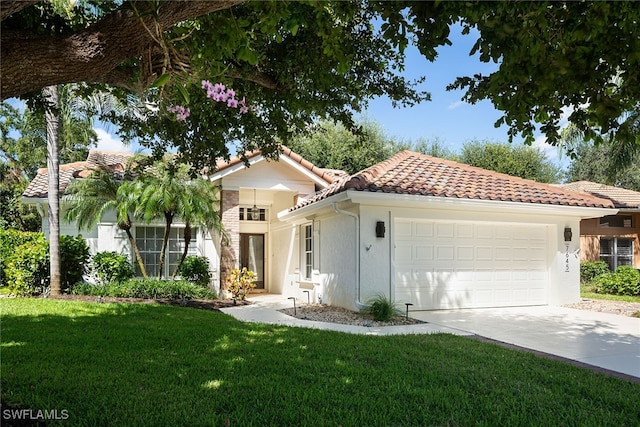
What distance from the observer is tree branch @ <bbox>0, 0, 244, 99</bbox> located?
3.29 metres

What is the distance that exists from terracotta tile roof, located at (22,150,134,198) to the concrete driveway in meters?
11.4

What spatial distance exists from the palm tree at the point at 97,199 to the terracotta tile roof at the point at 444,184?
5294 mm

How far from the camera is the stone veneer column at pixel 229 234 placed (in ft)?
51.7

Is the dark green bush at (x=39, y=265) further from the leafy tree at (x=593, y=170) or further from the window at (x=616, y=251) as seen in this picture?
the leafy tree at (x=593, y=170)

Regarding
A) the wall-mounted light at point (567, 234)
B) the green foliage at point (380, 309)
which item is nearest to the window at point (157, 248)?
the green foliage at point (380, 309)

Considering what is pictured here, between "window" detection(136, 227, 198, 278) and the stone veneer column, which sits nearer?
"window" detection(136, 227, 198, 278)

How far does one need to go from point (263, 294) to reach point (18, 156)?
782 inches

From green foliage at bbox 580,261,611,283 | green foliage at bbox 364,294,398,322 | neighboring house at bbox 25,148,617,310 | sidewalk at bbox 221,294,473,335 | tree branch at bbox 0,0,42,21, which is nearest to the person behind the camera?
tree branch at bbox 0,0,42,21

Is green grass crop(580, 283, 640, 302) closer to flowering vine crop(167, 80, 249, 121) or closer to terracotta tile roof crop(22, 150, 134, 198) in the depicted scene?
flowering vine crop(167, 80, 249, 121)

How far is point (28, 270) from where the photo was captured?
13328mm

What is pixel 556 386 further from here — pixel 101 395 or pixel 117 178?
pixel 117 178

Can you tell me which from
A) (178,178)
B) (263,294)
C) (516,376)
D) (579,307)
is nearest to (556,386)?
(516,376)

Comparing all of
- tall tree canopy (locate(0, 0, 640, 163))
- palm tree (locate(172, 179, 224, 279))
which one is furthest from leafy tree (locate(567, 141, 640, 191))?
tall tree canopy (locate(0, 0, 640, 163))

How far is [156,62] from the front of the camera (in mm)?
4625
